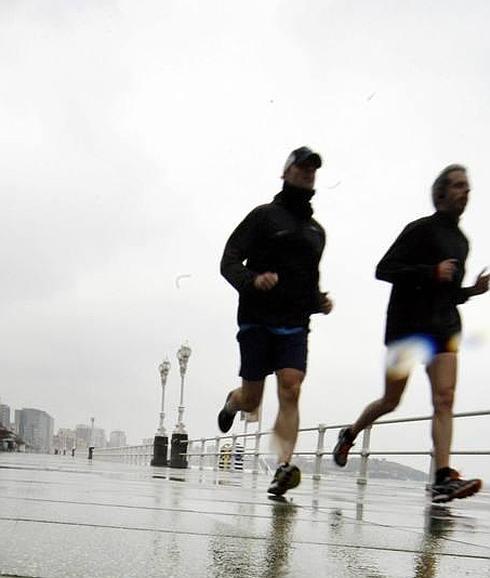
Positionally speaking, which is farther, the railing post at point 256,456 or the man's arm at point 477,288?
the railing post at point 256,456

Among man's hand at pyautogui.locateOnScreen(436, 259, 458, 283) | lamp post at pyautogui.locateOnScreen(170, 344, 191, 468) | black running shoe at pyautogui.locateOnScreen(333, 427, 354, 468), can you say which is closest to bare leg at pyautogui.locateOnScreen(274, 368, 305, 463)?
man's hand at pyautogui.locateOnScreen(436, 259, 458, 283)

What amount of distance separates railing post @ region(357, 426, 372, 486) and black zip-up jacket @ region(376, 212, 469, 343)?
16.7ft

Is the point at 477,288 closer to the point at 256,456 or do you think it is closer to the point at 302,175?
the point at 302,175

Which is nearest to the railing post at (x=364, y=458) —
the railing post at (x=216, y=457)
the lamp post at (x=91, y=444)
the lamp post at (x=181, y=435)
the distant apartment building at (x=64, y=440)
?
the railing post at (x=216, y=457)

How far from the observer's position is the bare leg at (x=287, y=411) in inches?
167

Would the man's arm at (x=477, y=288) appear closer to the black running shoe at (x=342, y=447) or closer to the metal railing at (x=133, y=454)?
the black running shoe at (x=342, y=447)

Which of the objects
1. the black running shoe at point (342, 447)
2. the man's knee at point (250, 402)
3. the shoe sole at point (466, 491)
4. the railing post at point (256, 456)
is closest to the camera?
the shoe sole at point (466, 491)

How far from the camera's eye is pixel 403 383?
15.3ft

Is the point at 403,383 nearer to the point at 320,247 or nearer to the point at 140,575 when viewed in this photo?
the point at 320,247

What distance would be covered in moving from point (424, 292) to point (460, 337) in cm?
31

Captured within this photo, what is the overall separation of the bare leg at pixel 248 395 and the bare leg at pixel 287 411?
0.20 m

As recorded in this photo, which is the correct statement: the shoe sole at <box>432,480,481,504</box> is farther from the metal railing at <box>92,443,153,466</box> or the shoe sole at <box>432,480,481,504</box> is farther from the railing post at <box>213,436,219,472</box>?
the metal railing at <box>92,443,153,466</box>

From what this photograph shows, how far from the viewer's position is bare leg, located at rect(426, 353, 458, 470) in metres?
4.23

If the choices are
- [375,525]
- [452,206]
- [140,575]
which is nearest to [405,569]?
[140,575]
